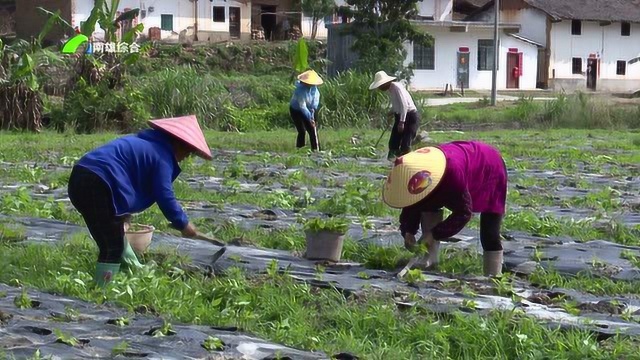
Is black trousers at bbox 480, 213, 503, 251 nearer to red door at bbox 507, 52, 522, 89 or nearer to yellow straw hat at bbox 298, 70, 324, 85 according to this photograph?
yellow straw hat at bbox 298, 70, 324, 85

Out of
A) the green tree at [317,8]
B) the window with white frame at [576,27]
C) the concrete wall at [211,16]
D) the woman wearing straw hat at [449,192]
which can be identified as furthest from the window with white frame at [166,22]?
the woman wearing straw hat at [449,192]

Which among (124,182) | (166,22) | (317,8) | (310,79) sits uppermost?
(317,8)

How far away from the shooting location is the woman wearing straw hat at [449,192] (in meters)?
6.56

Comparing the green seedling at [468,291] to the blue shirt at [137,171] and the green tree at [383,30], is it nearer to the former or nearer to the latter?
the blue shirt at [137,171]

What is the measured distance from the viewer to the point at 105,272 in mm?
6242

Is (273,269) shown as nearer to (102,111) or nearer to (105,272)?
(105,272)

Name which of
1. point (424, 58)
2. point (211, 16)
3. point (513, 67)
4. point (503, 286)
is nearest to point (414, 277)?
point (503, 286)

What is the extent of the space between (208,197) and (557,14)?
142ft

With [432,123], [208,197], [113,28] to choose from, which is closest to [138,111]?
[113,28]

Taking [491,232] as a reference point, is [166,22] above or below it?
above

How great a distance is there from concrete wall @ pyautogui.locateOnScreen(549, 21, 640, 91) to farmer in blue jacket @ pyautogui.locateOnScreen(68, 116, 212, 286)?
47902 mm

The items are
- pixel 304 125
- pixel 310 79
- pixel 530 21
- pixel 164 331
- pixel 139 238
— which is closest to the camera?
pixel 164 331

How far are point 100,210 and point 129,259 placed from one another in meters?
0.50

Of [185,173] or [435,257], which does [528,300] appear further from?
[185,173]
